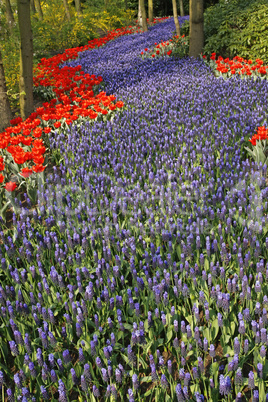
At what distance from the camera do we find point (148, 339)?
8.57ft

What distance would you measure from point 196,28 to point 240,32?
134 cm

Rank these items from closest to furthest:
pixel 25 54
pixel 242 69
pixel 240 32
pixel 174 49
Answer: pixel 25 54
pixel 242 69
pixel 240 32
pixel 174 49

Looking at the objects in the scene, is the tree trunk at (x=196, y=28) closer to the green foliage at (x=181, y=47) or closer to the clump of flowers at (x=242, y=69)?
the green foliage at (x=181, y=47)

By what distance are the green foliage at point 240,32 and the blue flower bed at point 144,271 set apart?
15.3 feet

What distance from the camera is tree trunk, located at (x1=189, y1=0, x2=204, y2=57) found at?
10562 millimetres

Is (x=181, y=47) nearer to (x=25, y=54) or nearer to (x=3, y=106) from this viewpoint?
(x=25, y=54)

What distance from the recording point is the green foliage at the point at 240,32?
32.8 feet

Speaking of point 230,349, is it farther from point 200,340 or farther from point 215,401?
point 215,401

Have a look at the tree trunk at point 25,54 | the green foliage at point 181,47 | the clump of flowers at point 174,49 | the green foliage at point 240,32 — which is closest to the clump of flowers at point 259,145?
the tree trunk at point 25,54

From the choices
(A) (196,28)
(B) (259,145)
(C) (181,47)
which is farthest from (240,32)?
(B) (259,145)

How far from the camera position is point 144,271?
326cm

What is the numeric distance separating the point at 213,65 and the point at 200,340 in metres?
9.41

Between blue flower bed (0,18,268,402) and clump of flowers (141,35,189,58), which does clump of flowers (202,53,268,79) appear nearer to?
blue flower bed (0,18,268,402)

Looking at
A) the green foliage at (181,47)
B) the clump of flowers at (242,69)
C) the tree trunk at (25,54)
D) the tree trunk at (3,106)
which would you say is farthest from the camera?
the green foliage at (181,47)
